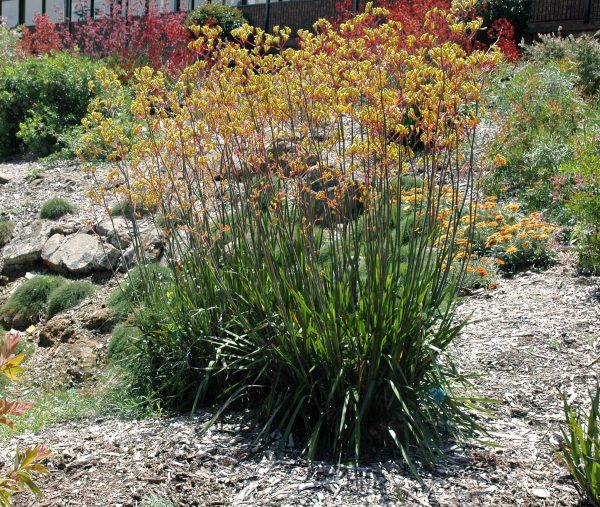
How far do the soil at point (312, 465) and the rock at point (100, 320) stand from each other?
2765 millimetres

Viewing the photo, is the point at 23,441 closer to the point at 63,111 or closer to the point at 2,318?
the point at 2,318

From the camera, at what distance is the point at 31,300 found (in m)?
8.43

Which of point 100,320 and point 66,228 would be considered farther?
point 66,228

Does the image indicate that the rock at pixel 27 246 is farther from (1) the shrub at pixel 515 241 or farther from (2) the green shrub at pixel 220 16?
(2) the green shrub at pixel 220 16

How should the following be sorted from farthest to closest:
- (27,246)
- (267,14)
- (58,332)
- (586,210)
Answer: (267,14)
(27,246)
(58,332)
(586,210)

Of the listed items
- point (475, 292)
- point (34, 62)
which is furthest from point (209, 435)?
point (34, 62)

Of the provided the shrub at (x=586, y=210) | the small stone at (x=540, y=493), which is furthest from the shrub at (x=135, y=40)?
the small stone at (x=540, y=493)

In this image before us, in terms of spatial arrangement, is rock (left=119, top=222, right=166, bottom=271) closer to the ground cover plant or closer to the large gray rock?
the large gray rock

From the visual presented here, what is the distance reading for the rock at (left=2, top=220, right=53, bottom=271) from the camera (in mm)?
9438

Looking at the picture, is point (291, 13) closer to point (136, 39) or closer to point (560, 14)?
point (136, 39)

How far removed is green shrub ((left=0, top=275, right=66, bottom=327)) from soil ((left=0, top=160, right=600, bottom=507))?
384cm

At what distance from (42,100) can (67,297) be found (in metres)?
6.57

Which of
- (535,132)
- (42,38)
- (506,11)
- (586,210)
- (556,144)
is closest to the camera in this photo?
(586,210)

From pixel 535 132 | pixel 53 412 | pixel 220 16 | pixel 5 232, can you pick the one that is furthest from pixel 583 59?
pixel 220 16
